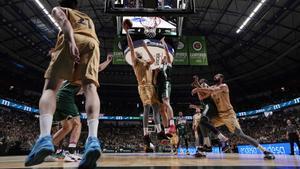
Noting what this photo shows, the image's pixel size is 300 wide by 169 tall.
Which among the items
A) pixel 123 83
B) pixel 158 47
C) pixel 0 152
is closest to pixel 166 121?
pixel 158 47

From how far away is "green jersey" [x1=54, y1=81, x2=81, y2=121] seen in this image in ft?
15.2

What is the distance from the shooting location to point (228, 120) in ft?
20.9

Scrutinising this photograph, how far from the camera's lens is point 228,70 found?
32.0 m

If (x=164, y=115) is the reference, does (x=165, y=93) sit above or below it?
above

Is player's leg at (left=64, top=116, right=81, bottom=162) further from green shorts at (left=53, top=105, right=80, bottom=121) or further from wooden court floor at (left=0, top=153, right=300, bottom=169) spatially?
wooden court floor at (left=0, top=153, right=300, bottom=169)

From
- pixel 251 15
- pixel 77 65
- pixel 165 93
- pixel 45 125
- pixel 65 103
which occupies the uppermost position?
pixel 251 15

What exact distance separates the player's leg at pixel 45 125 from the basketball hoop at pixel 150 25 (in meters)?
7.70

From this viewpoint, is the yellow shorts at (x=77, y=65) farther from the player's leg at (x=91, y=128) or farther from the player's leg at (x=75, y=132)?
the player's leg at (x=75, y=132)

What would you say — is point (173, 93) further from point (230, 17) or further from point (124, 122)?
point (230, 17)

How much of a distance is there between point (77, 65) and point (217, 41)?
2702cm

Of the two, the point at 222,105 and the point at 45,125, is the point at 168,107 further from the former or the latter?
the point at 45,125

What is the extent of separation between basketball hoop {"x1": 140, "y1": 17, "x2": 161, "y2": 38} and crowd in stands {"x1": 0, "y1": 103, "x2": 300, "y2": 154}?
1070 cm

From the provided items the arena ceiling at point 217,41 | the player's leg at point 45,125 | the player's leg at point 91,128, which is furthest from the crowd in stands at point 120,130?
the player's leg at point 91,128

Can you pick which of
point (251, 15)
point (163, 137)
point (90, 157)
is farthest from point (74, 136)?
point (251, 15)
